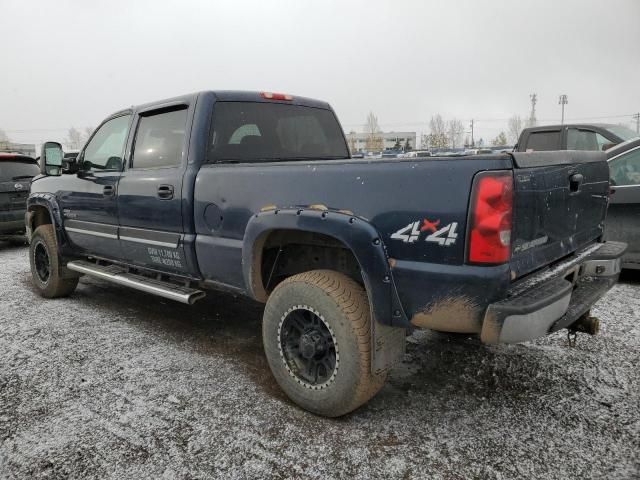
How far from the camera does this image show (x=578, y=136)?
734 cm

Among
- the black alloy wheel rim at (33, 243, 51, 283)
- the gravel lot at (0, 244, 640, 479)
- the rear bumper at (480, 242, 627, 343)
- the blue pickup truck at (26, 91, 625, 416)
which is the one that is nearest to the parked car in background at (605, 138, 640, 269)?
the gravel lot at (0, 244, 640, 479)

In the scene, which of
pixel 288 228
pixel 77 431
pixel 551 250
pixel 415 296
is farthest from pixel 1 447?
pixel 551 250

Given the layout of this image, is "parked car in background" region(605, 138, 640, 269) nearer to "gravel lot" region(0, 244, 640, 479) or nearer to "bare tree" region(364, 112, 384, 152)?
"gravel lot" region(0, 244, 640, 479)

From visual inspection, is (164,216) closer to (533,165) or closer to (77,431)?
(77,431)

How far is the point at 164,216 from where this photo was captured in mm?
3527

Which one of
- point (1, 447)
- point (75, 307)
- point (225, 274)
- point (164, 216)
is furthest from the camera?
point (75, 307)

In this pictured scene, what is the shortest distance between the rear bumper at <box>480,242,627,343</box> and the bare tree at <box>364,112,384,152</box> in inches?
2313

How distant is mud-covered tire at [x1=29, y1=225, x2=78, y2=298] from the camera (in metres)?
5.04

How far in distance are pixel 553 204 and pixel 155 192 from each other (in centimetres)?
278

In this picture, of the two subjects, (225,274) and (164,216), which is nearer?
(225,274)

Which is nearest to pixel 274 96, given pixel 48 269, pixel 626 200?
pixel 48 269

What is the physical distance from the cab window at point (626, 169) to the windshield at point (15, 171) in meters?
9.36

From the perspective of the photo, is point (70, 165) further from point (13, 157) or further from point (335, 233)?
point (13, 157)

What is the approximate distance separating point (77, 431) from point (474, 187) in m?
2.49
